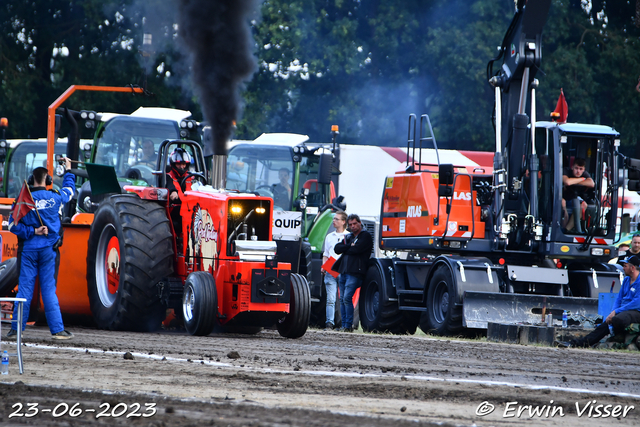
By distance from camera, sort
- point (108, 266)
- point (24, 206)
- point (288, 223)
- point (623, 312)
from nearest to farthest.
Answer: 1. point (24, 206)
2. point (108, 266)
3. point (623, 312)
4. point (288, 223)

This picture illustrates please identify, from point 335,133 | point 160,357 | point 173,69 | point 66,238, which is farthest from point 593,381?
point 173,69

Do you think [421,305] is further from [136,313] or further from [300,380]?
[300,380]

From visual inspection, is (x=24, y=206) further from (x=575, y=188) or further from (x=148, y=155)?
(x=575, y=188)

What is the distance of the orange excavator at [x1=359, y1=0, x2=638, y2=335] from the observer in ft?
44.1

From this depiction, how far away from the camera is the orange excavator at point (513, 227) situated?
44.1 feet

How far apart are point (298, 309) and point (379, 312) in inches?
176

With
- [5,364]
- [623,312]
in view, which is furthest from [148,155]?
[5,364]

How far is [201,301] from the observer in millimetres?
10469

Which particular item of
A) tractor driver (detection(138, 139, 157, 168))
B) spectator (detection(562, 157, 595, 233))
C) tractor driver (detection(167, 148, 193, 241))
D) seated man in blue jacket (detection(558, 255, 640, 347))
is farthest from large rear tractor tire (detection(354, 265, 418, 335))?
tractor driver (detection(167, 148, 193, 241))

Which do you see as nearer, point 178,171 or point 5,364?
point 5,364

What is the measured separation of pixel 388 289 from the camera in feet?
50.2

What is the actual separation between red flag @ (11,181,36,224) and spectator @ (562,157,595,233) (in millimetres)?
7530

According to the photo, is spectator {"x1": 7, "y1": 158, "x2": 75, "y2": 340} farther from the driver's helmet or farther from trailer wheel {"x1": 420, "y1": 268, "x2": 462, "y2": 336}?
trailer wheel {"x1": 420, "y1": 268, "x2": 462, "y2": 336}

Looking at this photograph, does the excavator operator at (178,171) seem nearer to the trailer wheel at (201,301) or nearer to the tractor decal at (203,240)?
the tractor decal at (203,240)
